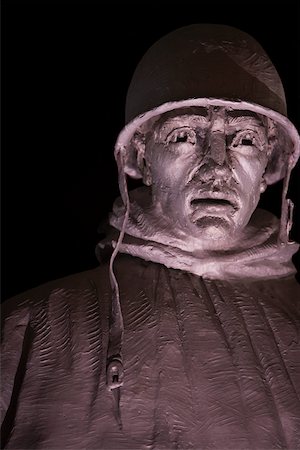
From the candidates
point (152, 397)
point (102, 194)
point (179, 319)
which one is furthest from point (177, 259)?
point (102, 194)

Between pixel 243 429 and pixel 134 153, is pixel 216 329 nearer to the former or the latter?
pixel 243 429

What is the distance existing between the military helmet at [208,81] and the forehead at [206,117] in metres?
0.02

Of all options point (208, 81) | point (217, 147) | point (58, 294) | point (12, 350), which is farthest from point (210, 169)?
point (12, 350)

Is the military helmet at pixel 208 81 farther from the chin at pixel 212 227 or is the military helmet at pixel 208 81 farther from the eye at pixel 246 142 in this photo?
the chin at pixel 212 227

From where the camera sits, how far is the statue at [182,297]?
286 centimetres

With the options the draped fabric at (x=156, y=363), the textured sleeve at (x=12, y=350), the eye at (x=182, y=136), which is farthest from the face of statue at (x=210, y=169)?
the textured sleeve at (x=12, y=350)

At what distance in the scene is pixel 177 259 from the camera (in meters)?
3.15

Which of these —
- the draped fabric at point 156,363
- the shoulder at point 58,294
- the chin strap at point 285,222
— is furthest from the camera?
the chin strap at point 285,222

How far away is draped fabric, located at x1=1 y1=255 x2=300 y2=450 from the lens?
2.84 m

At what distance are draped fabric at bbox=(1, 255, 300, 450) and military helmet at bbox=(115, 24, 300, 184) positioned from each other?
0.29 meters

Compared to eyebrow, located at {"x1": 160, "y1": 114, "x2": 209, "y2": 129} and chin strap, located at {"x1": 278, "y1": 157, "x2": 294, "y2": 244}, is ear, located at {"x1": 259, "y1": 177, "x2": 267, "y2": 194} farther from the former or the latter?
eyebrow, located at {"x1": 160, "y1": 114, "x2": 209, "y2": 129}

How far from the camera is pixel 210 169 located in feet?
10.2

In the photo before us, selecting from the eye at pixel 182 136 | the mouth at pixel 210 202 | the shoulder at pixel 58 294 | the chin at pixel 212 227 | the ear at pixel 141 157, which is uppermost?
the eye at pixel 182 136

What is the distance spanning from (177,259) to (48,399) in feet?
1.39
